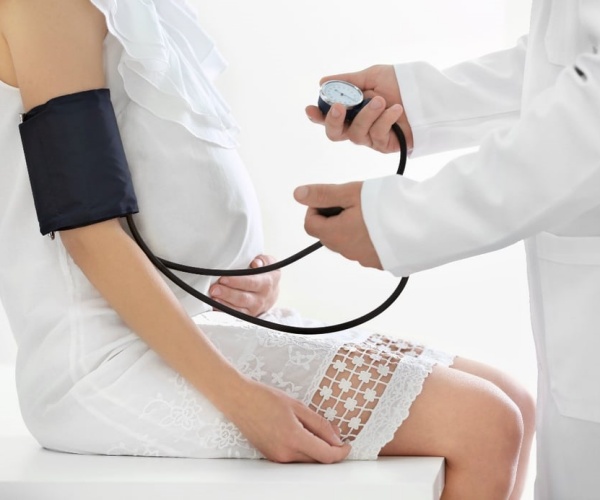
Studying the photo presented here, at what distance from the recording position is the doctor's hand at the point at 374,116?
139cm

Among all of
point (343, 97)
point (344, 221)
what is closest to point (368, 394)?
point (344, 221)

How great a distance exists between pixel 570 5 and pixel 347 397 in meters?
0.59

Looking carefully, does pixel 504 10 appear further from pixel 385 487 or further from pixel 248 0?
pixel 385 487

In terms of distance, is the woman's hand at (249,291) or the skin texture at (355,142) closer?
the skin texture at (355,142)

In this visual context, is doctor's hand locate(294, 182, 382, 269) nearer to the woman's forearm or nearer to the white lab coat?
the white lab coat

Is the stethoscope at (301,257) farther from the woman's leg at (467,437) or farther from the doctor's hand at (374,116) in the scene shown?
the woman's leg at (467,437)

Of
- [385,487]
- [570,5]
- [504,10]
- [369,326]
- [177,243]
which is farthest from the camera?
[369,326]

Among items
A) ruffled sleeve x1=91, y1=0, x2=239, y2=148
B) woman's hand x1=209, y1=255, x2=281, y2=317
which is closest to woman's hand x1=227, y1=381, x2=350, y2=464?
woman's hand x1=209, y1=255, x2=281, y2=317

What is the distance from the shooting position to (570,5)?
1.19 metres

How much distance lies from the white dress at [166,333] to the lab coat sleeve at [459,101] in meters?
0.31

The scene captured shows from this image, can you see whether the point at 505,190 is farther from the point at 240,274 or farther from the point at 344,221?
the point at 240,274

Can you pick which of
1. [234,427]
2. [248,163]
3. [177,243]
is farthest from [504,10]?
[234,427]

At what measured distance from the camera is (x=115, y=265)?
1.24 metres

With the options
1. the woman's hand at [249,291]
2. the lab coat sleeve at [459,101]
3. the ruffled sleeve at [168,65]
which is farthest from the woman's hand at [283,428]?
the lab coat sleeve at [459,101]
